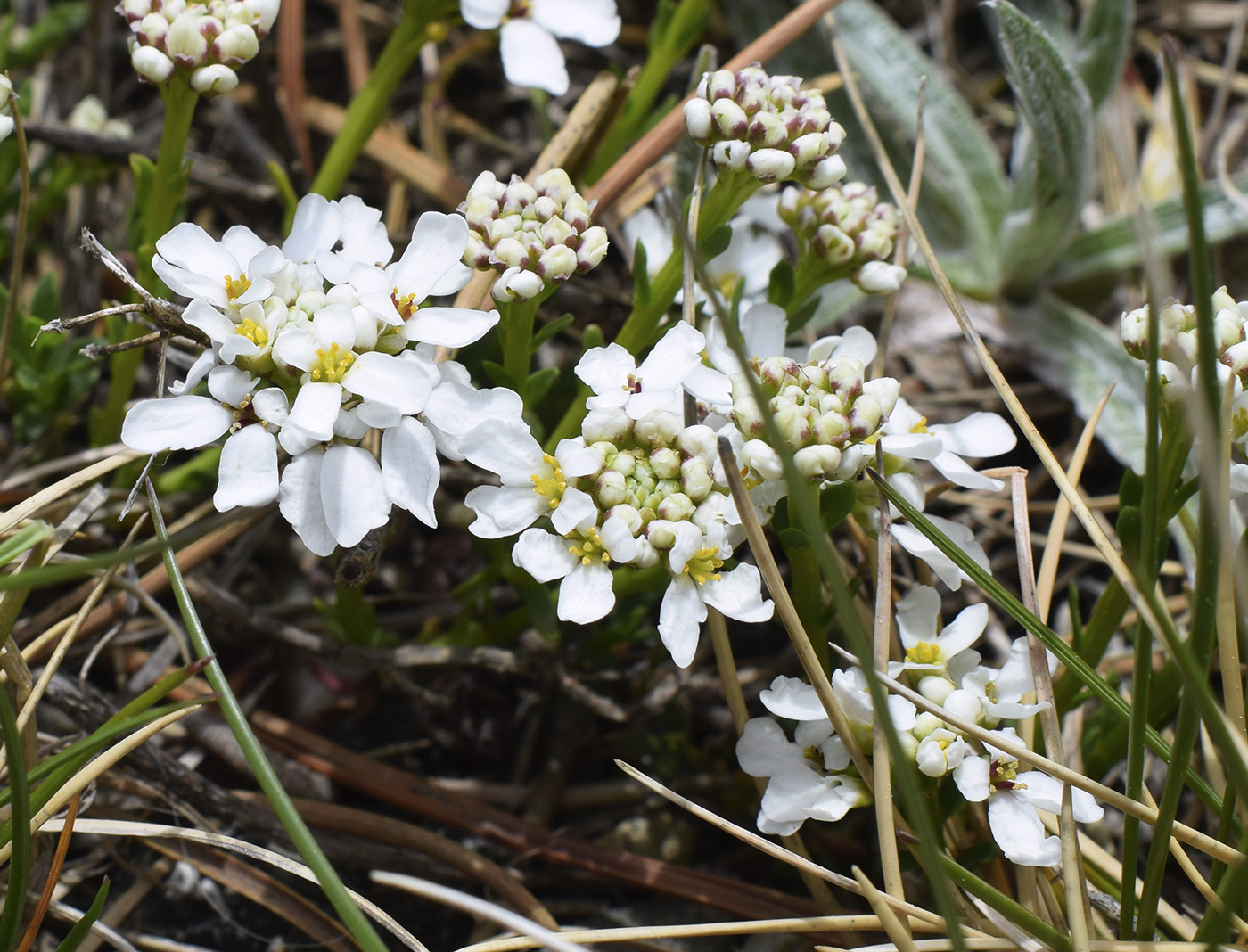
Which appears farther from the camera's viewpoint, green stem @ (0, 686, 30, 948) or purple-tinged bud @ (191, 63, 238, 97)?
purple-tinged bud @ (191, 63, 238, 97)

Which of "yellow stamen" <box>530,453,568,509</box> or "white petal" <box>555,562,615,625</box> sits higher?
"yellow stamen" <box>530,453,568,509</box>

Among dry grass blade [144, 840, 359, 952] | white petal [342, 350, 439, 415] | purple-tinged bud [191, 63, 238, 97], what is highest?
purple-tinged bud [191, 63, 238, 97]

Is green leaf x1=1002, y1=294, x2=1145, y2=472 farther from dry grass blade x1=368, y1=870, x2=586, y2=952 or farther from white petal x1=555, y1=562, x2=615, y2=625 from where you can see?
dry grass blade x1=368, y1=870, x2=586, y2=952

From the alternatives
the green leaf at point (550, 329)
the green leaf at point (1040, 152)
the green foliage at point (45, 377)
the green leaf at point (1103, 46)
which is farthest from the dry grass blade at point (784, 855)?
the green leaf at point (1103, 46)

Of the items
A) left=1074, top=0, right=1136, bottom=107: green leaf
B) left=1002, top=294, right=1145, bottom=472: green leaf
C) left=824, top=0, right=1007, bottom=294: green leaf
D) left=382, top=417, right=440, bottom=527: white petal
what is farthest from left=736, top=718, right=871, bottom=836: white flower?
left=1074, top=0, right=1136, bottom=107: green leaf

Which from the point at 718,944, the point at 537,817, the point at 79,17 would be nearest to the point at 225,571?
the point at 537,817

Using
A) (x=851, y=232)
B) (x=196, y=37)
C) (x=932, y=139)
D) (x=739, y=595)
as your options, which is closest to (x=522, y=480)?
(x=739, y=595)

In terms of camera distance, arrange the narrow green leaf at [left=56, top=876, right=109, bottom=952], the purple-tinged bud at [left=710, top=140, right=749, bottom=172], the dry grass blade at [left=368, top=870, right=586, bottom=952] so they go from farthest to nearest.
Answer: the purple-tinged bud at [left=710, top=140, right=749, bottom=172], the narrow green leaf at [left=56, top=876, right=109, bottom=952], the dry grass blade at [left=368, top=870, right=586, bottom=952]

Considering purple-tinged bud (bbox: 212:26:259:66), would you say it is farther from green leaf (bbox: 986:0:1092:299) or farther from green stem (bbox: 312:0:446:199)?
green leaf (bbox: 986:0:1092:299)

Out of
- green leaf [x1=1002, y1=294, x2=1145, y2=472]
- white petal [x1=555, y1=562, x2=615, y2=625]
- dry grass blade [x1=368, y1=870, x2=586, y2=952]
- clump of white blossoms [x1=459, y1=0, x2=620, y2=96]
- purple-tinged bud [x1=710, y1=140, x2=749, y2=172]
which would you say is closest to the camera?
dry grass blade [x1=368, y1=870, x2=586, y2=952]
